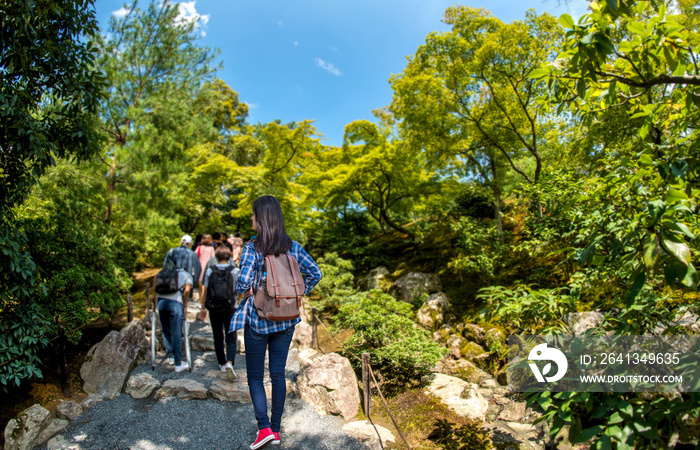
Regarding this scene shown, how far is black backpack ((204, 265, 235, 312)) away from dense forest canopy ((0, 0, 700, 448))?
1.50 meters

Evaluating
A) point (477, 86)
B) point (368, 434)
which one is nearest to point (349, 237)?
point (477, 86)

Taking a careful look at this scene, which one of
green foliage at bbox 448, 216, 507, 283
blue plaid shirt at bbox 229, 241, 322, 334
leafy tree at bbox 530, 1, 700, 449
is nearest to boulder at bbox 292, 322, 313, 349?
green foliage at bbox 448, 216, 507, 283

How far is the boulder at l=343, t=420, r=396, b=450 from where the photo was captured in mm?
3399

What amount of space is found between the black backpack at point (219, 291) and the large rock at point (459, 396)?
315cm

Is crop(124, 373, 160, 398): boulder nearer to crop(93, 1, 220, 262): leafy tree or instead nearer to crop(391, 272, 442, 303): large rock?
crop(93, 1, 220, 262): leafy tree

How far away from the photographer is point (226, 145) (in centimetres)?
2198

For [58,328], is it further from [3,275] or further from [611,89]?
[611,89]

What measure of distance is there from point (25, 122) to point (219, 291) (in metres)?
2.40

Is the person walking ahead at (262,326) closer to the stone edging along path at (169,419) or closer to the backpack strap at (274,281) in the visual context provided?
the backpack strap at (274,281)

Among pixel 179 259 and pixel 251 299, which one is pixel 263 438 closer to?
pixel 251 299

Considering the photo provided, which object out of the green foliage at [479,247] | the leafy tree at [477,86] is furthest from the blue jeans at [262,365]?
the leafy tree at [477,86]

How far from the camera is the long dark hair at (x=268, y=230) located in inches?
102

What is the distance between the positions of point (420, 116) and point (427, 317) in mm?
5054

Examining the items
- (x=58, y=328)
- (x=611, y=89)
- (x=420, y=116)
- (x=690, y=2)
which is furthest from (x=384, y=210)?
(x=611, y=89)
